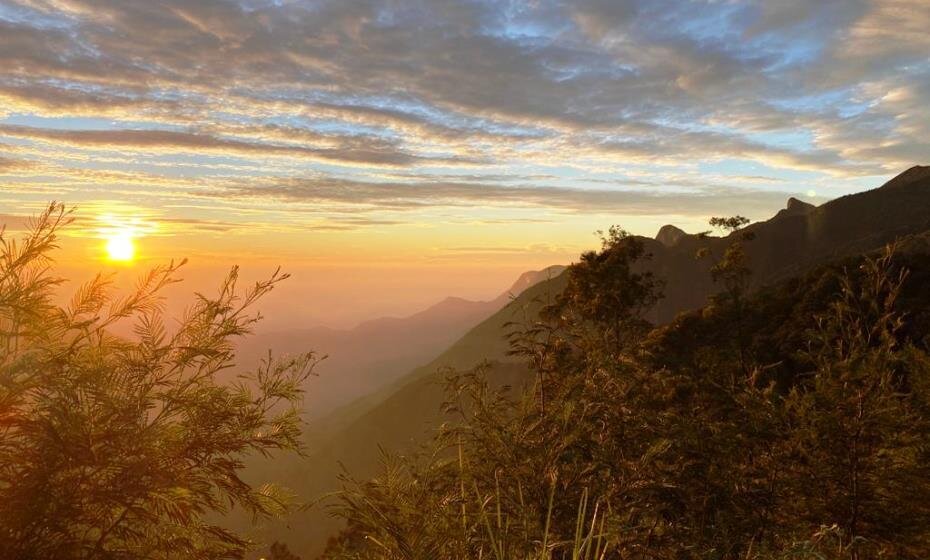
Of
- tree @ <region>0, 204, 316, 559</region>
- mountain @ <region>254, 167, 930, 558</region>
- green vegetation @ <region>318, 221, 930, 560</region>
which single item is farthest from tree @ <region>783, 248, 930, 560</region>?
mountain @ <region>254, 167, 930, 558</region>

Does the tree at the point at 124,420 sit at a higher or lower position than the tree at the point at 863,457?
higher

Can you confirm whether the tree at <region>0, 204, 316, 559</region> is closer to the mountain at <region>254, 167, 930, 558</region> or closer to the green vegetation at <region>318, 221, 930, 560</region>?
the green vegetation at <region>318, 221, 930, 560</region>

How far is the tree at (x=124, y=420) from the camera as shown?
11.8 ft

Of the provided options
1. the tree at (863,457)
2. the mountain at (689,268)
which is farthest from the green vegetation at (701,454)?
the mountain at (689,268)

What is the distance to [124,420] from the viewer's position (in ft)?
12.6

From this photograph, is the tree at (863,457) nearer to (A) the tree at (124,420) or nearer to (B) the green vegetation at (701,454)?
(B) the green vegetation at (701,454)

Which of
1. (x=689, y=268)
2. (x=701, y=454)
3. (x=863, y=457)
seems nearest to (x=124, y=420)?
(x=701, y=454)

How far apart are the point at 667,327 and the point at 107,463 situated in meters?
32.9

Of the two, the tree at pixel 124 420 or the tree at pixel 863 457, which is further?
the tree at pixel 863 457

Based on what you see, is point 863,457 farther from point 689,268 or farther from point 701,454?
point 689,268

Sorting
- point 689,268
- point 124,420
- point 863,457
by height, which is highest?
point 124,420

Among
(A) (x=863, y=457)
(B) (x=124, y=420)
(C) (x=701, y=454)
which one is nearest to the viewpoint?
(B) (x=124, y=420)

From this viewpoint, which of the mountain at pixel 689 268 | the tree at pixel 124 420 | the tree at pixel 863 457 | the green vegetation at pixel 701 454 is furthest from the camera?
the mountain at pixel 689 268

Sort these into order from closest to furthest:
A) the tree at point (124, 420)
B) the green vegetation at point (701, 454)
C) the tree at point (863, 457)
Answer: the tree at point (124, 420)
the green vegetation at point (701, 454)
the tree at point (863, 457)
